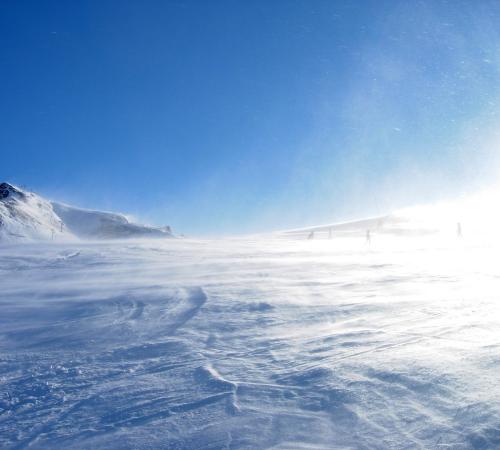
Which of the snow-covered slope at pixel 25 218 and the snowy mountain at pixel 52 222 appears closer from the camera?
the snow-covered slope at pixel 25 218

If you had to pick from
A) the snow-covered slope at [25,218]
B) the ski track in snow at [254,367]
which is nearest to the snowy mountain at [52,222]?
the snow-covered slope at [25,218]

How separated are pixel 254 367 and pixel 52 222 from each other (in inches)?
2253

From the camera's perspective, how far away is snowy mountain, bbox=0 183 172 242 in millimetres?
40281

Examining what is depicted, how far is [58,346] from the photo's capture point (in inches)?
177

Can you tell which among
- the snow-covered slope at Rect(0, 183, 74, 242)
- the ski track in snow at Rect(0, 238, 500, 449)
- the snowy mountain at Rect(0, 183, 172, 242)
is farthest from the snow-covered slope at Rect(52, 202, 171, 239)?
the ski track in snow at Rect(0, 238, 500, 449)

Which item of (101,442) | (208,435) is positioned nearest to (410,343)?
(208,435)

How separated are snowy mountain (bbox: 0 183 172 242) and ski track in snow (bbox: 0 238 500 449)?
35477mm

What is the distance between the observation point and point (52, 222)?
54562mm

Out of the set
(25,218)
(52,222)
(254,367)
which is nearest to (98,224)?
(52,222)

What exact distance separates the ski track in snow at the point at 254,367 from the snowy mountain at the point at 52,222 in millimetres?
35477

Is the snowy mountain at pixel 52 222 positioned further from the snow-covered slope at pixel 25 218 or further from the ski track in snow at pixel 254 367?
the ski track in snow at pixel 254 367

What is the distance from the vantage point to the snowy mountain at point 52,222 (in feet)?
132

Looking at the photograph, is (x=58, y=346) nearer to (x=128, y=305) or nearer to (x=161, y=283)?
(x=128, y=305)

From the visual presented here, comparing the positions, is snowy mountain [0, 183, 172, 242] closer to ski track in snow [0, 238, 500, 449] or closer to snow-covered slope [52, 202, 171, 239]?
snow-covered slope [52, 202, 171, 239]
